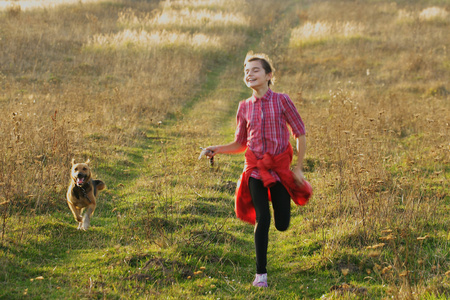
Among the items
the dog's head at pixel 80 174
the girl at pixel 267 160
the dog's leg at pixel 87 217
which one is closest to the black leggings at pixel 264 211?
the girl at pixel 267 160

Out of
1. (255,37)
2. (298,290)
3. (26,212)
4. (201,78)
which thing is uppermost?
(255,37)

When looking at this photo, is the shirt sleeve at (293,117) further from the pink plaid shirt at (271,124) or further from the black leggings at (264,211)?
the black leggings at (264,211)

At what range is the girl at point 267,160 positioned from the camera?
4.16 m

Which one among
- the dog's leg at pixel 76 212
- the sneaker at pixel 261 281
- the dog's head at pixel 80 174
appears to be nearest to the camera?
the sneaker at pixel 261 281

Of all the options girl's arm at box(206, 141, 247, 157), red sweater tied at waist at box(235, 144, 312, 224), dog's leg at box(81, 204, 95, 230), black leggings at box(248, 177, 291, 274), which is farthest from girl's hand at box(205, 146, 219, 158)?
dog's leg at box(81, 204, 95, 230)

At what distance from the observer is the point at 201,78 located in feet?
55.0

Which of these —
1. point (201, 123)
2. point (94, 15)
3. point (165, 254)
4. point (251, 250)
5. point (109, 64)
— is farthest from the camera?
point (94, 15)

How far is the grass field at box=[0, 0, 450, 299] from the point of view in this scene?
4.41 metres

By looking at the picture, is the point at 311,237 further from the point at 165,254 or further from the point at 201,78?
the point at 201,78

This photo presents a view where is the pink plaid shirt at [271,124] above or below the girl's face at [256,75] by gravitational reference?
below

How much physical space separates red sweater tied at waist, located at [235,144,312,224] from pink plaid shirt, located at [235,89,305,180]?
6 centimetres

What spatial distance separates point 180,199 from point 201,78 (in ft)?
35.5

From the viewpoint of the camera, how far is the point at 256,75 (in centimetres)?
431

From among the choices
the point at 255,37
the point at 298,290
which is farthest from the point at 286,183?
the point at 255,37
